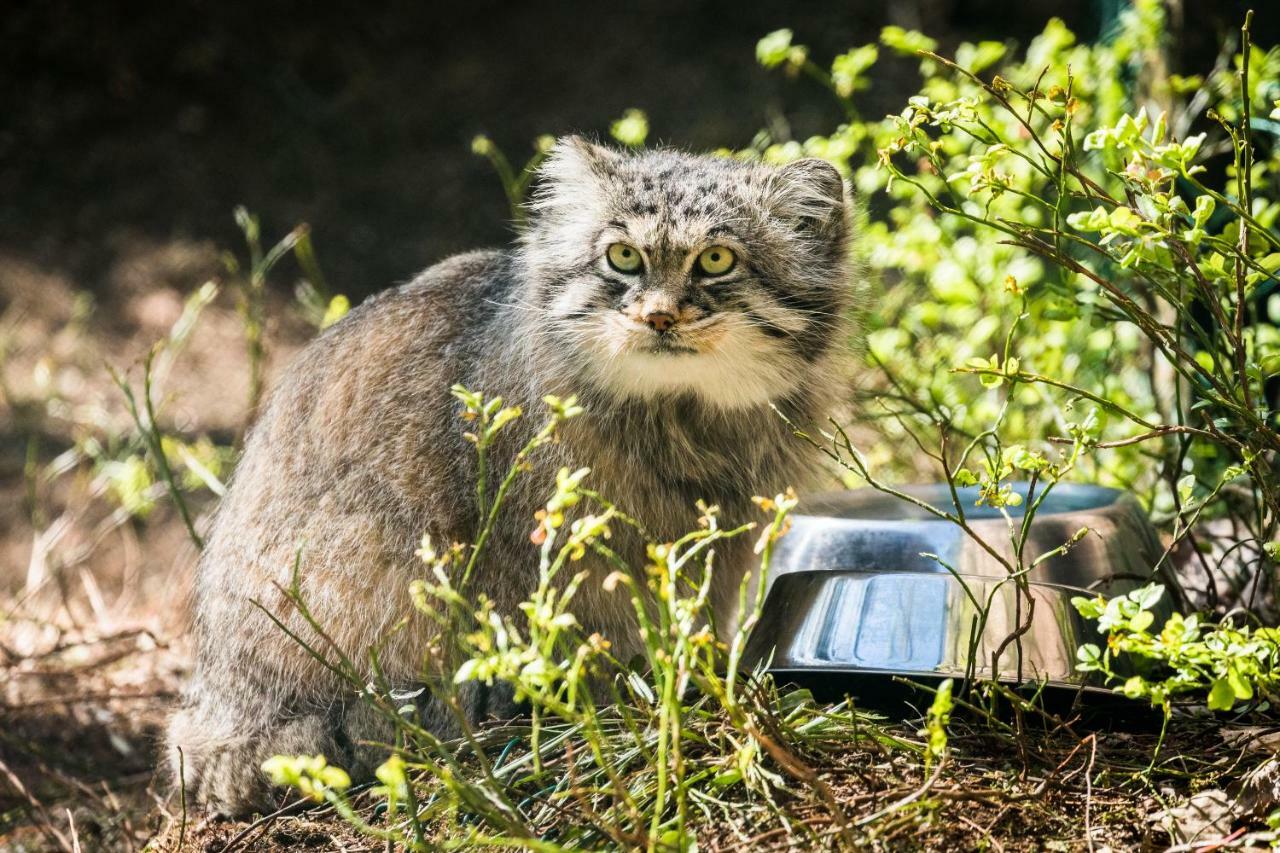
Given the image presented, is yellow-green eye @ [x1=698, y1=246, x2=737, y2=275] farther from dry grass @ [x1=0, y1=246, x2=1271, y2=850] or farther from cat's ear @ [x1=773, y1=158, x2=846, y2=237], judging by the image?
dry grass @ [x1=0, y1=246, x2=1271, y2=850]

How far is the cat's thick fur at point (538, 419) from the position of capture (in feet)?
9.62

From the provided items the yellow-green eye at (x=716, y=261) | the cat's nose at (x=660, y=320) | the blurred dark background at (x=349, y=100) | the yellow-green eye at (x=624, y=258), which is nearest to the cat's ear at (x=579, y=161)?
the yellow-green eye at (x=624, y=258)

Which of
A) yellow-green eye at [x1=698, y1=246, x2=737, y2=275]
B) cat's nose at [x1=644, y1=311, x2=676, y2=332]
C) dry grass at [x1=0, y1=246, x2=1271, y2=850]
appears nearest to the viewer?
dry grass at [x1=0, y1=246, x2=1271, y2=850]

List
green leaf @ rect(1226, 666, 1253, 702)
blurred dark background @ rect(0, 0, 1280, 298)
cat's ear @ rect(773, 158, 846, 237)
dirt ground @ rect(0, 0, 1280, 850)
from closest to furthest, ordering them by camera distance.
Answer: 1. green leaf @ rect(1226, 666, 1253, 702)
2. cat's ear @ rect(773, 158, 846, 237)
3. dirt ground @ rect(0, 0, 1280, 850)
4. blurred dark background @ rect(0, 0, 1280, 298)

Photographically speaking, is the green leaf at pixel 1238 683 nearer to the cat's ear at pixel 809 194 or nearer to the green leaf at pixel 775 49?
the cat's ear at pixel 809 194

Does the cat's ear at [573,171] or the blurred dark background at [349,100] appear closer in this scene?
the cat's ear at [573,171]

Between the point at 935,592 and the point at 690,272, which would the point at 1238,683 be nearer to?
the point at 935,592

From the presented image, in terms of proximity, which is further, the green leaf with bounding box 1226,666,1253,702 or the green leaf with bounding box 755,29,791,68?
the green leaf with bounding box 755,29,791,68

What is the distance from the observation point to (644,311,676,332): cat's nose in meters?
2.77

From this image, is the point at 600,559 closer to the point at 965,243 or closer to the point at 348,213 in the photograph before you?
the point at 965,243

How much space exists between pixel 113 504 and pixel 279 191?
8.29 ft

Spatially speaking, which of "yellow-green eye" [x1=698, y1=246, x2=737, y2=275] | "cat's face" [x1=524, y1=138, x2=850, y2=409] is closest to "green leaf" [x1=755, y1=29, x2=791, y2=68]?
"cat's face" [x1=524, y1=138, x2=850, y2=409]

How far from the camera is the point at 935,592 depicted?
262 centimetres

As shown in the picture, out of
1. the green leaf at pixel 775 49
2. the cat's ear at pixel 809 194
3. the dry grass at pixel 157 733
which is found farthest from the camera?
the green leaf at pixel 775 49
